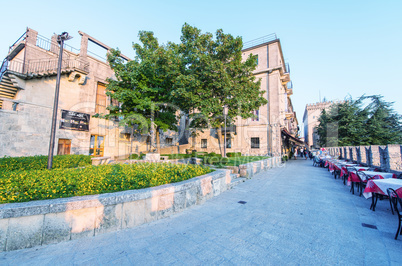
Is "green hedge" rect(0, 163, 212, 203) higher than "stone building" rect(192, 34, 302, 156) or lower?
lower

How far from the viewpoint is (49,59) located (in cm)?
1197

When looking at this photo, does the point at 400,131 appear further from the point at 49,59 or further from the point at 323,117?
the point at 49,59

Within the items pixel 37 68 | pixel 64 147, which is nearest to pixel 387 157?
pixel 64 147

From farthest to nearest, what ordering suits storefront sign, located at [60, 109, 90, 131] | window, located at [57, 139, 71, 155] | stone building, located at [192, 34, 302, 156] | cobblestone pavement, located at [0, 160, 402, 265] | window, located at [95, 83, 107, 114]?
1. stone building, located at [192, 34, 302, 156]
2. window, located at [95, 83, 107, 114]
3. storefront sign, located at [60, 109, 90, 131]
4. window, located at [57, 139, 71, 155]
5. cobblestone pavement, located at [0, 160, 402, 265]

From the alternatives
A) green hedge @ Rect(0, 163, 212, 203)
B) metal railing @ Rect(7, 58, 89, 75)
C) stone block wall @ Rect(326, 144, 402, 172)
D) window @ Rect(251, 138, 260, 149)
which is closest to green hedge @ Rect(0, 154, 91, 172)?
green hedge @ Rect(0, 163, 212, 203)

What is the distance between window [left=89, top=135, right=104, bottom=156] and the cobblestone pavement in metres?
13.5

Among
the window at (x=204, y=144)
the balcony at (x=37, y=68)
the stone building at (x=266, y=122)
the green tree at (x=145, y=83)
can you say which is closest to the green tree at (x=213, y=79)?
the green tree at (x=145, y=83)

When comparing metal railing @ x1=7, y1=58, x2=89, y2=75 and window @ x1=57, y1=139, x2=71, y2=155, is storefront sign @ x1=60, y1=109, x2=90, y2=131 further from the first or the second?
metal railing @ x1=7, y1=58, x2=89, y2=75

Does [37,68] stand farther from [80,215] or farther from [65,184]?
[80,215]

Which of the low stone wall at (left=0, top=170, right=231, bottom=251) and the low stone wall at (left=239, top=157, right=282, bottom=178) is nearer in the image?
the low stone wall at (left=0, top=170, right=231, bottom=251)

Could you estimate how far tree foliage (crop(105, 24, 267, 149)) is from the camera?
11750mm

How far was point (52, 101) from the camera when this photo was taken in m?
11.7

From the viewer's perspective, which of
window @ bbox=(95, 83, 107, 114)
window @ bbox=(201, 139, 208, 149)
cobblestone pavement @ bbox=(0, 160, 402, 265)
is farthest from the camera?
window @ bbox=(201, 139, 208, 149)

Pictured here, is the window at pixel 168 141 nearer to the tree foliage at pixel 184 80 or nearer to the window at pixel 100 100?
the window at pixel 100 100
